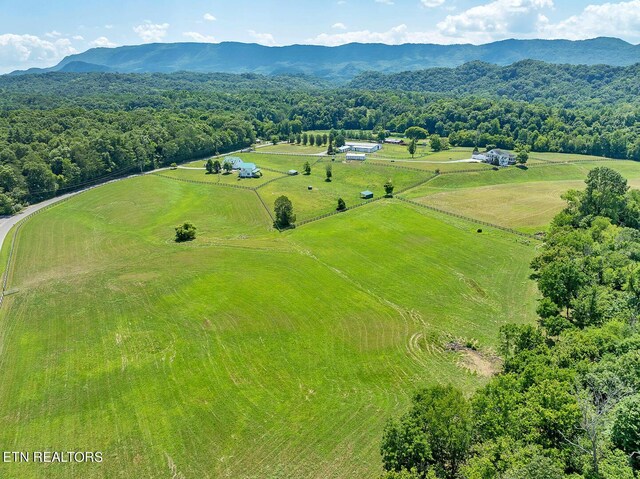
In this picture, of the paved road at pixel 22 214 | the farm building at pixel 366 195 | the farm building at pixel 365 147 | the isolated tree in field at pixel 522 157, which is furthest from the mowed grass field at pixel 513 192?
the paved road at pixel 22 214

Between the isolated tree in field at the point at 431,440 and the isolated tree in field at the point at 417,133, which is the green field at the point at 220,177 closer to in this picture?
the isolated tree in field at the point at 417,133

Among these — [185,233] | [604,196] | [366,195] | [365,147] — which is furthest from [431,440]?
[365,147]

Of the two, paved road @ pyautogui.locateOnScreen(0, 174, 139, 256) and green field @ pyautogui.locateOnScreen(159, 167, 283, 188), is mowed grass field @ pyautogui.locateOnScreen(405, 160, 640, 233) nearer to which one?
green field @ pyautogui.locateOnScreen(159, 167, 283, 188)

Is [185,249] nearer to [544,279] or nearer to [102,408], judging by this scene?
[102,408]

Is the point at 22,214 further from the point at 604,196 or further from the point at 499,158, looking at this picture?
the point at 499,158

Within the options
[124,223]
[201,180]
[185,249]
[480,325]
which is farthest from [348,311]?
[201,180]
